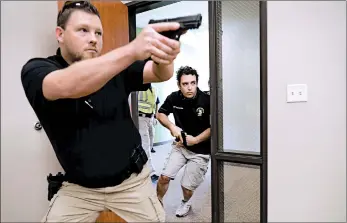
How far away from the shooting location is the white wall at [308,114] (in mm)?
1170

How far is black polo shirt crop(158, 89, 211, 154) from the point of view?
167 cm

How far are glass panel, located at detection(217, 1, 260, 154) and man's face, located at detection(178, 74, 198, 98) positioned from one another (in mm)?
331

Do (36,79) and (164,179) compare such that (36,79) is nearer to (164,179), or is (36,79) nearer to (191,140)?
(191,140)

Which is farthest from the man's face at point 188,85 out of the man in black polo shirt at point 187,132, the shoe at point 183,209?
the shoe at point 183,209

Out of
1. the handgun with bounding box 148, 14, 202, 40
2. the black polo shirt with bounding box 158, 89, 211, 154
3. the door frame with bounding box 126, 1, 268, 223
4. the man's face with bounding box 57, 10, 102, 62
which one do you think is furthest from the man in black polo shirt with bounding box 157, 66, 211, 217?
the handgun with bounding box 148, 14, 202, 40

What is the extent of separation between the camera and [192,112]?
5.65 ft

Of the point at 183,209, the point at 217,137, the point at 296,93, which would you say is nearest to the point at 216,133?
the point at 217,137

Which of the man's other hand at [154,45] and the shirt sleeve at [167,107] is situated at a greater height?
the man's other hand at [154,45]

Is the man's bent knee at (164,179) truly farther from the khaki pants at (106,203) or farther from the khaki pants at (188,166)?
the khaki pants at (106,203)

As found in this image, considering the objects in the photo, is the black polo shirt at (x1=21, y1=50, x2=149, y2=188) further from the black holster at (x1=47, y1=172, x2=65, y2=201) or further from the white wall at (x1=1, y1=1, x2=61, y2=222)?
the white wall at (x1=1, y1=1, x2=61, y2=222)

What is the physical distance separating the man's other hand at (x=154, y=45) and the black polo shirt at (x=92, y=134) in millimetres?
293

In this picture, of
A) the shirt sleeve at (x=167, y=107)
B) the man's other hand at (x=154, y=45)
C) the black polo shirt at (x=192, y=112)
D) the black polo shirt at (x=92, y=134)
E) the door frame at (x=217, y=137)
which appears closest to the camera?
the man's other hand at (x=154, y=45)

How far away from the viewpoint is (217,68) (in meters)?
1.42

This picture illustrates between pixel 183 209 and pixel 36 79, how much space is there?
1.46m
